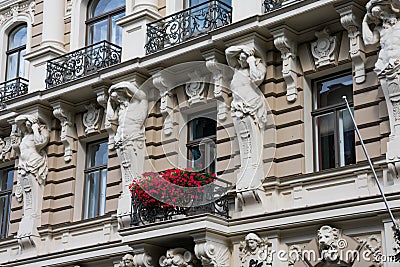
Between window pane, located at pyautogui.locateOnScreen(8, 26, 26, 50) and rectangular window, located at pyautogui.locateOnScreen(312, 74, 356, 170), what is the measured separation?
11448 millimetres

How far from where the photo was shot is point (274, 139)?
60.6 feet

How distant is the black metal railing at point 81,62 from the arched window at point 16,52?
2.96 m

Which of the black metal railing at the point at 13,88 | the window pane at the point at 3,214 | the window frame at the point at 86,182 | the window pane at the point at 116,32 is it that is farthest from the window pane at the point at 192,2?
the window pane at the point at 3,214

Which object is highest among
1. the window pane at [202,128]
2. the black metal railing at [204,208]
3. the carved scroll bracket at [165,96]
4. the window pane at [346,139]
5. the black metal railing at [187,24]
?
the black metal railing at [187,24]

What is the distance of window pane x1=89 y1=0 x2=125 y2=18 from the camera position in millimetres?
23938

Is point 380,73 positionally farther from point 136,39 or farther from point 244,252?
point 136,39

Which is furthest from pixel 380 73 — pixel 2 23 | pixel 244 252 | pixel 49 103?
pixel 2 23

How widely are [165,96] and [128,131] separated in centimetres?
125

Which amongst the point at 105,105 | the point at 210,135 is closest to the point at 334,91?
the point at 210,135

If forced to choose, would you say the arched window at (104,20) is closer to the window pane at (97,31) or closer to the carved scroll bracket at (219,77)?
the window pane at (97,31)

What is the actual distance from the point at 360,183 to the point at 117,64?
751 centimetres

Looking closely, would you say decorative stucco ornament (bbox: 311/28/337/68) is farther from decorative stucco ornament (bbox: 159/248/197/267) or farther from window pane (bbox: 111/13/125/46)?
window pane (bbox: 111/13/125/46)

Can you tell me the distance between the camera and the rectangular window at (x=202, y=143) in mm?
19656

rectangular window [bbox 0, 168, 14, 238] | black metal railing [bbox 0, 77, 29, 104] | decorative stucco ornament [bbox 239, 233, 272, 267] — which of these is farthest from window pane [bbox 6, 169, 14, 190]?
decorative stucco ornament [bbox 239, 233, 272, 267]
